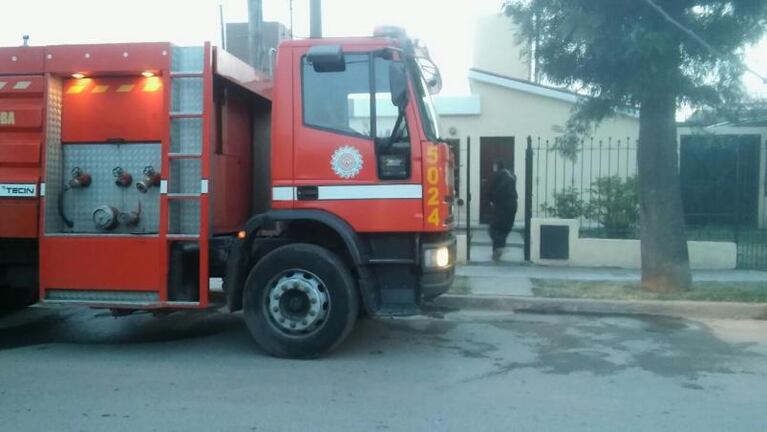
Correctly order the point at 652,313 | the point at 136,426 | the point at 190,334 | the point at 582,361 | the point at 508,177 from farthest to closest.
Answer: the point at 508,177 < the point at 652,313 < the point at 190,334 < the point at 582,361 < the point at 136,426

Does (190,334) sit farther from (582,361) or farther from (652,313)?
(652,313)

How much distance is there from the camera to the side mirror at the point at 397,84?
22.0 feet

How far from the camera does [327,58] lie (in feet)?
22.7

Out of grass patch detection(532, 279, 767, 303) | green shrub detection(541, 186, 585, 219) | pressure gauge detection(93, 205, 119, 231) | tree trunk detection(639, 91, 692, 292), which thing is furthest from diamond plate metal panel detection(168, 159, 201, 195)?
green shrub detection(541, 186, 585, 219)

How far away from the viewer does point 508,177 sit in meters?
13.2

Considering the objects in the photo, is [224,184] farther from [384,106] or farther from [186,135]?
[384,106]

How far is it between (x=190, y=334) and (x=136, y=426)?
3100 mm

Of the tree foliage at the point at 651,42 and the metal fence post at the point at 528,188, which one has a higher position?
the tree foliage at the point at 651,42

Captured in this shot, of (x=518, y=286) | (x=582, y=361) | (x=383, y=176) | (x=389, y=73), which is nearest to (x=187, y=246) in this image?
(x=383, y=176)

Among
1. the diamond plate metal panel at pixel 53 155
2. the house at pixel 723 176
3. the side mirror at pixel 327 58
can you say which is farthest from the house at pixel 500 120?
the diamond plate metal panel at pixel 53 155

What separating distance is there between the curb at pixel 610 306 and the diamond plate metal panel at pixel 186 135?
4.14 meters

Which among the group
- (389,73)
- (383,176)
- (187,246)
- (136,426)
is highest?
(389,73)

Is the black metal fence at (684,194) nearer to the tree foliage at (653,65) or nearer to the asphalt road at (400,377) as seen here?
the tree foliage at (653,65)

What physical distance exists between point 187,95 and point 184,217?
3.81 ft
